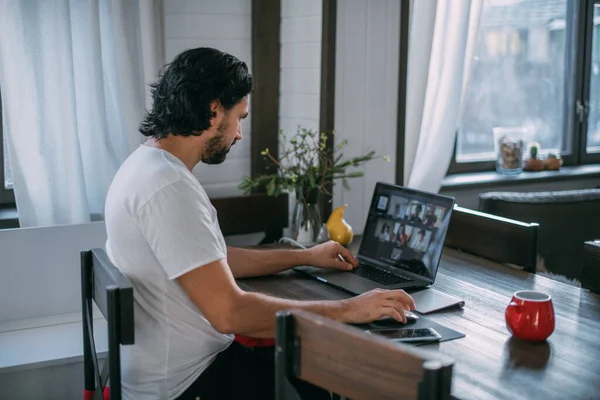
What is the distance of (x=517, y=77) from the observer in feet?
13.3

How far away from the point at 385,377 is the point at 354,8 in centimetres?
190

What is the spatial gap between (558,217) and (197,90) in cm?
205

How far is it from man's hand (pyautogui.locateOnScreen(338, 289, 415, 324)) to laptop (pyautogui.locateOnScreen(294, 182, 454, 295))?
26 cm

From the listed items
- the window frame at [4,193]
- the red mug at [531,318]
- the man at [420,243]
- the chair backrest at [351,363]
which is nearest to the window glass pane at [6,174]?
the window frame at [4,193]

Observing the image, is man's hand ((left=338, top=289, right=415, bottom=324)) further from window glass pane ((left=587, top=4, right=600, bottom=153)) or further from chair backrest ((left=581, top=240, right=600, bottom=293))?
window glass pane ((left=587, top=4, right=600, bottom=153))

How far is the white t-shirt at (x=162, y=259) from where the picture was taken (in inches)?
66.2

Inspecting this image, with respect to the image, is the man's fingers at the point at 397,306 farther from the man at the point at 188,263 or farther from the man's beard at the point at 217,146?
the man's beard at the point at 217,146

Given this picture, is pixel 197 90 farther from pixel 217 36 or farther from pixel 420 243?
pixel 217 36

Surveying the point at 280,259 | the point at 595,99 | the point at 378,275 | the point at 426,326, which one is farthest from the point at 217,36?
the point at 595,99

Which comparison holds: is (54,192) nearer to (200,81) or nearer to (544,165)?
(200,81)

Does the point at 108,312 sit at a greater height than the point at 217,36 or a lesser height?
lesser

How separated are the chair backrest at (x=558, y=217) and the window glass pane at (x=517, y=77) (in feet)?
2.06

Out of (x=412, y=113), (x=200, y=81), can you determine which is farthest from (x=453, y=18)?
(x=200, y=81)

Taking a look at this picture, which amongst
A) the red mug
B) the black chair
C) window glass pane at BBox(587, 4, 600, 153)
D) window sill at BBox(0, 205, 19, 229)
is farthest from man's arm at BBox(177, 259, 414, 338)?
window glass pane at BBox(587, 4, 600, 153)
